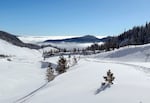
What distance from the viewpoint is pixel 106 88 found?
2805cm

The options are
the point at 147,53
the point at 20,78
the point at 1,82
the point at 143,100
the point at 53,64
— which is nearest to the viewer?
the point at 143,100

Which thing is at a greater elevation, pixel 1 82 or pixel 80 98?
pixel 80 98

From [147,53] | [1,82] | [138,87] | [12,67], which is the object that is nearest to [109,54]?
[147,53]

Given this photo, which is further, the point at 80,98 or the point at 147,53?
the point at 147,53

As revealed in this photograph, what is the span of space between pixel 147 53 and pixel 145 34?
72934 mm

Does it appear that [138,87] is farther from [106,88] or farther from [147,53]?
[147,53]

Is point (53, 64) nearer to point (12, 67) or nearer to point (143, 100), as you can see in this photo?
point (12, 67)

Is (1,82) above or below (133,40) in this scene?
below

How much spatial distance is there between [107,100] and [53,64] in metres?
100

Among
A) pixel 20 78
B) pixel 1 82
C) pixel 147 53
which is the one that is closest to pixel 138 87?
pixel 1 82

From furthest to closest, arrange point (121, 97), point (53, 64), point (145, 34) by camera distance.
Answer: point (145, 34)
point (53, 64)
point (121, 97)

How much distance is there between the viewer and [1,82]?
8656 centimetres

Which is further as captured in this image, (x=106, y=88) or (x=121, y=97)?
(x=106, y=88)

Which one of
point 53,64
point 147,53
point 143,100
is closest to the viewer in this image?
point 143,100
